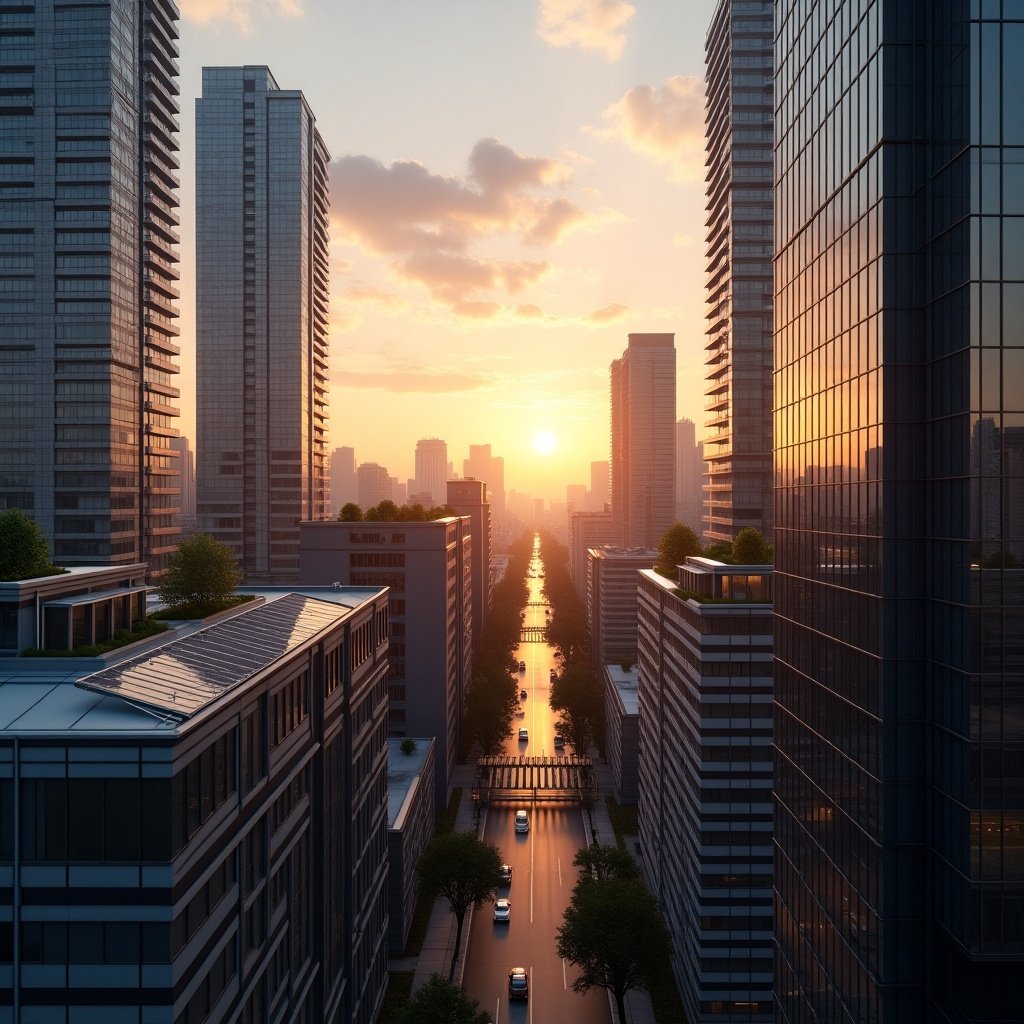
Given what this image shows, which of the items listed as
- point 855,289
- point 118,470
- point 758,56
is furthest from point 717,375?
point 855,289

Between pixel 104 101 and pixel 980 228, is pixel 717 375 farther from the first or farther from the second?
pixel 980 228

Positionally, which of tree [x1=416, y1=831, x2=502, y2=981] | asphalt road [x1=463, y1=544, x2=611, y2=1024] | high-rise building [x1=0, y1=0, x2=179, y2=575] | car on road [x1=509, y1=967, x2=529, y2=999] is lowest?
asphalt road [x1=463, y1=544, x2=611, y2=1024]

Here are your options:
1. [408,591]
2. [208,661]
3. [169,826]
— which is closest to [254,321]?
[408,591]

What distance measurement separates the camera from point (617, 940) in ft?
168

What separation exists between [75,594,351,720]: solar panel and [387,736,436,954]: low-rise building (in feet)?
84.9

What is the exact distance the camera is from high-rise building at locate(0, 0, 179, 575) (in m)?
84.1

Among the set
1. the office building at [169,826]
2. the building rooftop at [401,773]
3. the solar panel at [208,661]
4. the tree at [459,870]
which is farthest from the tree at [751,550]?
the building rooftop at [401,773]

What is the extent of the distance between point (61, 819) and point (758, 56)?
9754 centimetres

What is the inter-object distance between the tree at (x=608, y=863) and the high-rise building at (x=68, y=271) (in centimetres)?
5301

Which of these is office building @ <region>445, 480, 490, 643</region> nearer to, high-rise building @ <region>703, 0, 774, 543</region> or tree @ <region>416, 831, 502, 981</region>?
high-rise building @ <region>703, 0, 774, 543</region>

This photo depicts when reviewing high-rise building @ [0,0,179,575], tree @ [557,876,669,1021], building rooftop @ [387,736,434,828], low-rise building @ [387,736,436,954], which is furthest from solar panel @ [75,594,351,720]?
high-rise building @ [0,0,179,575]

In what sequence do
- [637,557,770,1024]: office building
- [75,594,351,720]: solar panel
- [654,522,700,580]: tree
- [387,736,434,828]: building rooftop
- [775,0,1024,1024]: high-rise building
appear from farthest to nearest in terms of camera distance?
[654,522,700,580]: tree → [387,736,434,828]: building rooftop → [637,557,770,1024]: office building → [75,594,351,720]: solar panel → [775,0,1024,1024]: high-rise building

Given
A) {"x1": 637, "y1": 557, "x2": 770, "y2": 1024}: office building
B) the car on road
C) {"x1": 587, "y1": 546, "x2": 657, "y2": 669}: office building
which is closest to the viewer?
{"x1": 637, "y1": 557, "x2": 770, "y2": 1024}: office building

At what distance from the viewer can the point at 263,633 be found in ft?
123
